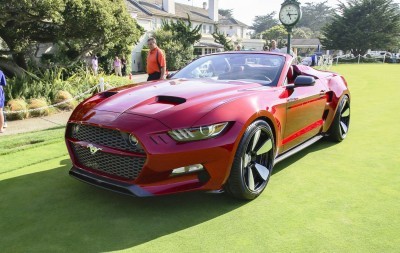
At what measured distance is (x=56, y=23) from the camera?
1295 cm

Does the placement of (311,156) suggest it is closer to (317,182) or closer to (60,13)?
(317,182)

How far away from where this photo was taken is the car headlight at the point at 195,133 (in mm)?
3031

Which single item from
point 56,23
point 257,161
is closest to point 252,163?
point 257,161

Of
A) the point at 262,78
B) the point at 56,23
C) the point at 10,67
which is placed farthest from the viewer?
the point at 56,23

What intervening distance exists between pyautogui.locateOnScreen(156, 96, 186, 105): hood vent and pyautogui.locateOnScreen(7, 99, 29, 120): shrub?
286 inches

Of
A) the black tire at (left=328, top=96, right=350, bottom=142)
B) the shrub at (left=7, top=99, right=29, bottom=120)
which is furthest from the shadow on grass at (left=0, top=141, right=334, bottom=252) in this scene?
the shrub at (left=7, top=99, right=29, bottom=120)

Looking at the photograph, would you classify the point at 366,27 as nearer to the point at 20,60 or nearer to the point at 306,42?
the point at 306,42

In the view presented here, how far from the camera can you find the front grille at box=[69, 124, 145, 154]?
3098mm

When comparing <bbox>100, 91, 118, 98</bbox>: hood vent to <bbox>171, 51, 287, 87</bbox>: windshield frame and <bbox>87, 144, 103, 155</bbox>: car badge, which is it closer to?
<bbox>87, 144, 103, 155</bbox>: car badge

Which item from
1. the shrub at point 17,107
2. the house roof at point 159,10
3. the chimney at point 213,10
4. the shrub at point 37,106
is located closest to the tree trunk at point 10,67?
the shrub at point 37,106

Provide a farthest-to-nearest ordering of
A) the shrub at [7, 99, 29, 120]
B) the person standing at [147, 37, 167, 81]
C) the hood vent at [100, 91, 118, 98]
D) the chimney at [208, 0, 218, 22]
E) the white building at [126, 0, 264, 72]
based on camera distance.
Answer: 1. the chimney at [208, 0, 218, 22]
2. the white building at [126, 0, 264, 72]
3. the shrub at [7, 99, 29, 120]
4. the person standing at [147, 37, 167, 81]
5. the hood vent at [100, 91, 118, 98]

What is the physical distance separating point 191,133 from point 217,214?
82cm

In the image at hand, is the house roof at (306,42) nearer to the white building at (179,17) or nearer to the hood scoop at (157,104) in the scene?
the white building at (179,17)

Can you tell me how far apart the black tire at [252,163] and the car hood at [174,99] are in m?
0.41
